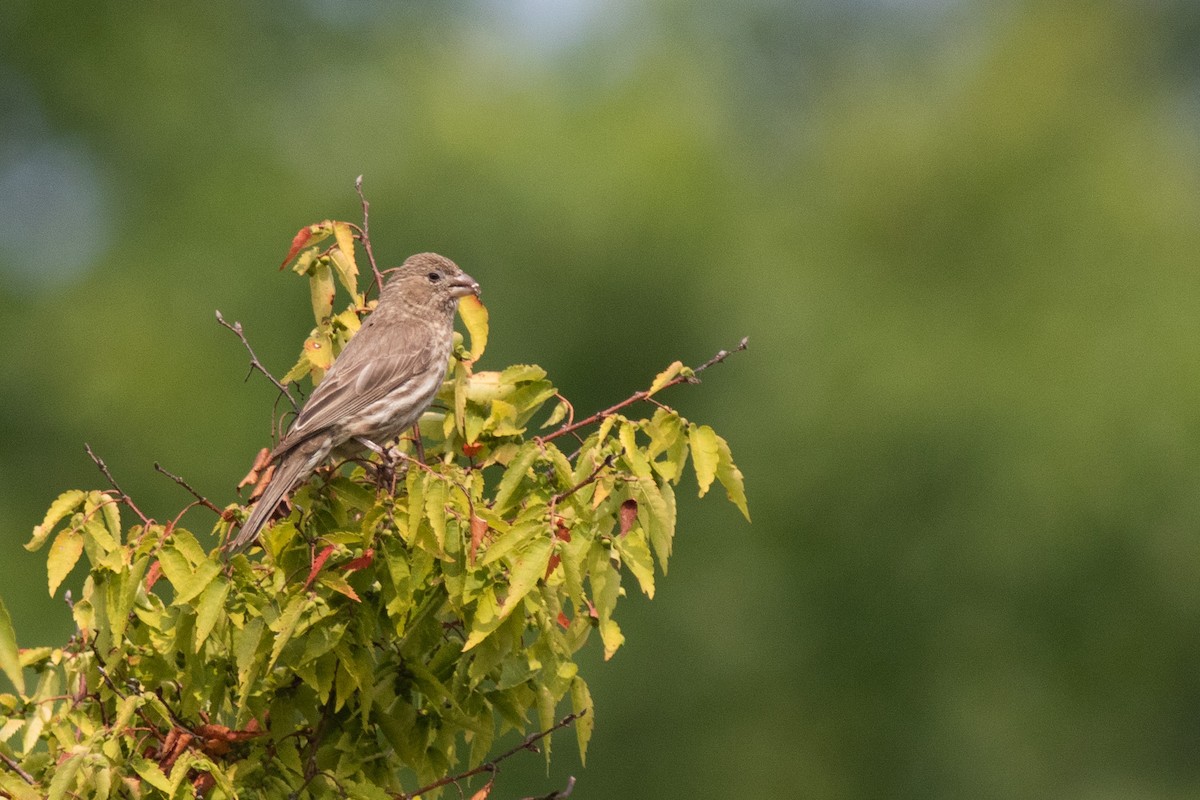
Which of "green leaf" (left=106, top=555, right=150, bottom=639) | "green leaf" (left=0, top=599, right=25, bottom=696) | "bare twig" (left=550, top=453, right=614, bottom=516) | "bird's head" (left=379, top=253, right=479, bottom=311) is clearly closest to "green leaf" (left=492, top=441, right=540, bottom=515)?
"bare twig" (left=550, top=453, right=614, bottom=516)

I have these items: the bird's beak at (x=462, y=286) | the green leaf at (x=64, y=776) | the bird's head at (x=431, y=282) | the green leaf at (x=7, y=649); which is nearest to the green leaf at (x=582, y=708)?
the green leaf at (x=64, y=776)

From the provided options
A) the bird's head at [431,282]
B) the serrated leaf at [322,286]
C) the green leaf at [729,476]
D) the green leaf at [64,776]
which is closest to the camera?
the green leaf at [64,776]

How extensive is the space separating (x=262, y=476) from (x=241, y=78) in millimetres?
29683

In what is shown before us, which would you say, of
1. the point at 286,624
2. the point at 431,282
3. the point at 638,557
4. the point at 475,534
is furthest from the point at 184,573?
the point at 431,282

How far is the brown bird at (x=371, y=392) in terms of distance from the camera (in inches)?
260

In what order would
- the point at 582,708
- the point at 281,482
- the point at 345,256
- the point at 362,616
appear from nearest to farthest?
the point at 362,616 < the point at 582,708 < the point at 281,482 < the point at 345,256

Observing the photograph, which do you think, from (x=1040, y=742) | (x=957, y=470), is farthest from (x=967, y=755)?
(x=957, y=470)

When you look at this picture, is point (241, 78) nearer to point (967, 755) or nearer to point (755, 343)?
point (755, 343)

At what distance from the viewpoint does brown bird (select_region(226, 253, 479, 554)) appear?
6.61m

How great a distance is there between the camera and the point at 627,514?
5.43 meters

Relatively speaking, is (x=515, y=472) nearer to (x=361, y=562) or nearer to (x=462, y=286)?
(x=361, y=562)

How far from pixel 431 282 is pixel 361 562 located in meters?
2.90

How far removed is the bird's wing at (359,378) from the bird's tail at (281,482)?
77 millimetres

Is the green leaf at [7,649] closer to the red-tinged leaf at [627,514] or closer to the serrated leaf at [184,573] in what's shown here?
the serrated leaf at [184,573]
